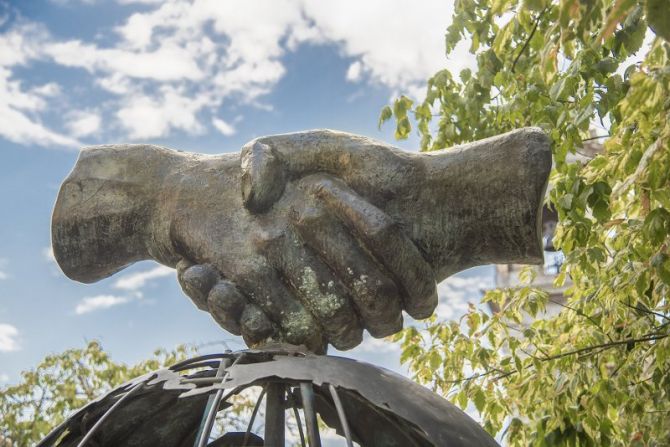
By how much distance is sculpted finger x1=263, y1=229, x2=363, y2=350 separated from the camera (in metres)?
1.91

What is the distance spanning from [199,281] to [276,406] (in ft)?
1.25

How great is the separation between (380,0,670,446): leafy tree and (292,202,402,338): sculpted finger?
0.92 meters

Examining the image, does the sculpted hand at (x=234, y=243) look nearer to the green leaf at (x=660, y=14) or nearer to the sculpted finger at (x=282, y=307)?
the sculpted finger at (x=282, y=307)

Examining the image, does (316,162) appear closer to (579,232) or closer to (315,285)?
(315,285)

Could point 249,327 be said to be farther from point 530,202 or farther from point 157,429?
point 530,202

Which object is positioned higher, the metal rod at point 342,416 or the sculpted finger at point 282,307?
the sculpted finger at point 282,307

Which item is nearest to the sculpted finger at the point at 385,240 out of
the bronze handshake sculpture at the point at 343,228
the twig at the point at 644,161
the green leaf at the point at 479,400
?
the bronze handshake sculpture at the point at 343,228

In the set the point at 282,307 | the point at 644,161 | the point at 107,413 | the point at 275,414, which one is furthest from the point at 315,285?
the point at 644,161

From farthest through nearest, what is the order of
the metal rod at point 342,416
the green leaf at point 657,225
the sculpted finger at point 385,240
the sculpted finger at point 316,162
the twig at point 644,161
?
the green leaf at point 657,225 < the twig at point 644,161 < the sculpted finger at point 316,162 < the sculpted finger at point 385,240 < the metal rod at point 342,416

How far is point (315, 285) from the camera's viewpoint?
1922mm

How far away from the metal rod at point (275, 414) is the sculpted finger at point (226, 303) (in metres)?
0.23

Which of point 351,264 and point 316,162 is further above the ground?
point 316,162

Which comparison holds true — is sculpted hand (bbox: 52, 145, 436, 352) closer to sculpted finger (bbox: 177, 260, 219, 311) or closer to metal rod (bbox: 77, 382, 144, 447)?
sculpted finger (bbox: 177, 260, 219, 311)

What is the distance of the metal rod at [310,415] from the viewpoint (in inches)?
58.0
